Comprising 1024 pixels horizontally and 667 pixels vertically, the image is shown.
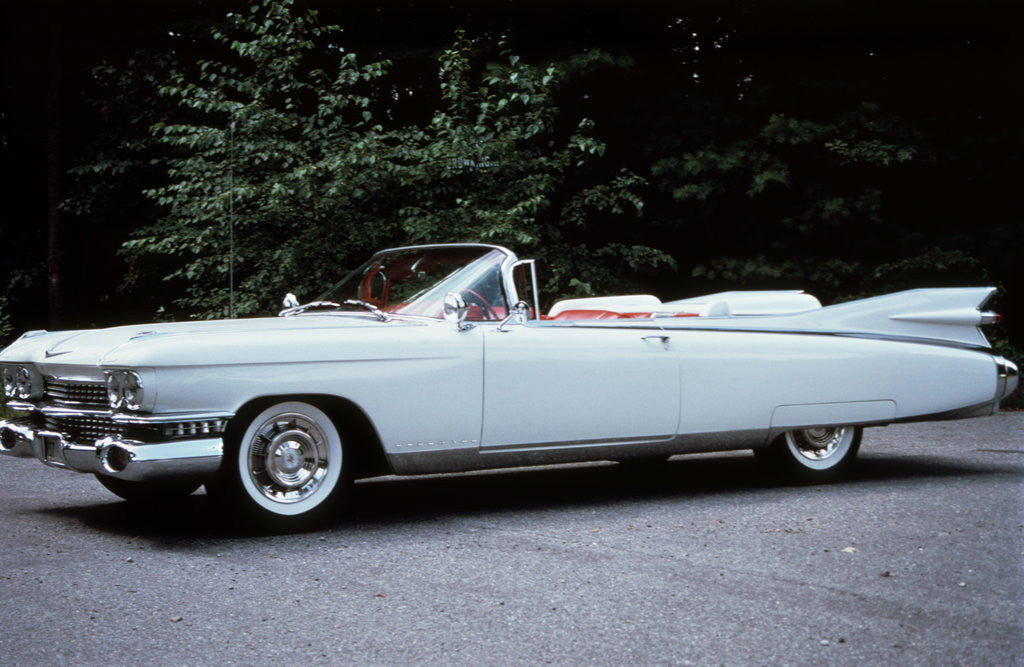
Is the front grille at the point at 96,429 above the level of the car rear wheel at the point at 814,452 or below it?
above

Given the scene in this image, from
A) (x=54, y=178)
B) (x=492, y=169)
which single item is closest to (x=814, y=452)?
(x=492, y=169)

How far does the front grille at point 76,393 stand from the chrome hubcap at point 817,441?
13.3ft

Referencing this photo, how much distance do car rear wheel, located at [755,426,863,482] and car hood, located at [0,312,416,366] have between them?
253 cm

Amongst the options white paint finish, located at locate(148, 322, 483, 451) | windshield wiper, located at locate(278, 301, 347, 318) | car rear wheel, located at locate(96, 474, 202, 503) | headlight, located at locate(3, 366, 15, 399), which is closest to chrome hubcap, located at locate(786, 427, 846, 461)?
white paint finish, located at locate(148, 322, 483, 451)

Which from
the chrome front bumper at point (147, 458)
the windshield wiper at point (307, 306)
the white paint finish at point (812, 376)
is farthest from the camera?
the windshield wiper at point (307, 306)

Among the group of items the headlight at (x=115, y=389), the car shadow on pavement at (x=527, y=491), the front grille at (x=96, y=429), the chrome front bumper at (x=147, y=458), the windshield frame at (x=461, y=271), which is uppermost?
the windshield frame at (x=461, y=271)

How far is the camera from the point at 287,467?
18.0 feet

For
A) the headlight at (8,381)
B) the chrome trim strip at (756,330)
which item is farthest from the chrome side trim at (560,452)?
the headlight at (8,381)

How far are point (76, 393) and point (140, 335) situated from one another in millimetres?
520

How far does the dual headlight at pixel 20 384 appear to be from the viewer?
5848 mm

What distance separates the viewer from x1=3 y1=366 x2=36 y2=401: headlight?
588cm

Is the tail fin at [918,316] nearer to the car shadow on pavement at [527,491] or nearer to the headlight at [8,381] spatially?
the car shadow on pavement at [527,491]

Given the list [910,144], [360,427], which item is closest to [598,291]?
[910,144]

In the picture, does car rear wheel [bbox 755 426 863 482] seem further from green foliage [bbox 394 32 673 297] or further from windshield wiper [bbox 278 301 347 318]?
green foliage [bbox 394 32 673 297]
